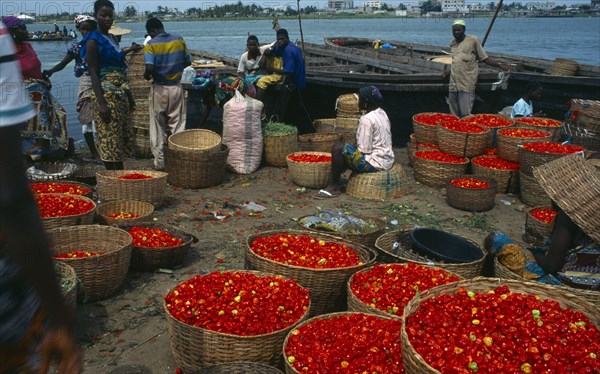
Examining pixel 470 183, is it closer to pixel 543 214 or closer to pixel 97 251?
pixel 543 214

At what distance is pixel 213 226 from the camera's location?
22.8ft

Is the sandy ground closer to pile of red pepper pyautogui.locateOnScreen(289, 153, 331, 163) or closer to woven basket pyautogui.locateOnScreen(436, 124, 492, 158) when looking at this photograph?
pile of red pepper pyautogui.locateOnScreen(289, 153, 331, 163)

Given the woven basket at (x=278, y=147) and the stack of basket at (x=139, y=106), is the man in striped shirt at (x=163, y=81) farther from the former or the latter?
the woven basket at (x=278, y=147)

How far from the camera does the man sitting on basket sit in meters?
7.67

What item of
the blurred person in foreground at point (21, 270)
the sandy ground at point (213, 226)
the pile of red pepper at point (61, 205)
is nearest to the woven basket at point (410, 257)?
the sandy ground at point (213, 226)

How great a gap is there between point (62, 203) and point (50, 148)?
→ 395 centimetres

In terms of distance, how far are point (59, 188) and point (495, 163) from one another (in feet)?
20.7

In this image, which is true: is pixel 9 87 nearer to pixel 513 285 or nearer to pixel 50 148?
pixel 513 285

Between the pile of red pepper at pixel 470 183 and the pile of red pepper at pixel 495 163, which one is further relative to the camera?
the pile of red pepper at pixel 495 163

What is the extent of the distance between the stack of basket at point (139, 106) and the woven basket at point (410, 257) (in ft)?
19.8

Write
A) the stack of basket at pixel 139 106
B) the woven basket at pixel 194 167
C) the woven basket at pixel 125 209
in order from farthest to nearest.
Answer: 1. the stack of basket at pixel 139 106
2. the woven basket at pixel 194 167
3. the woven basket at pixel 125 209

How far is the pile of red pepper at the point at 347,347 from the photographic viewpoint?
336 centimetres

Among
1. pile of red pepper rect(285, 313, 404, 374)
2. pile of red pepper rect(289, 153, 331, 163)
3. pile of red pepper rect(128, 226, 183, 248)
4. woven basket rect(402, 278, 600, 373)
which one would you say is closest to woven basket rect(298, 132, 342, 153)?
pile of red pepper rect(289, 153, 331, 163)

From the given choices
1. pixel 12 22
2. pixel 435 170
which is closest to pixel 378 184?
pixel 435 170
